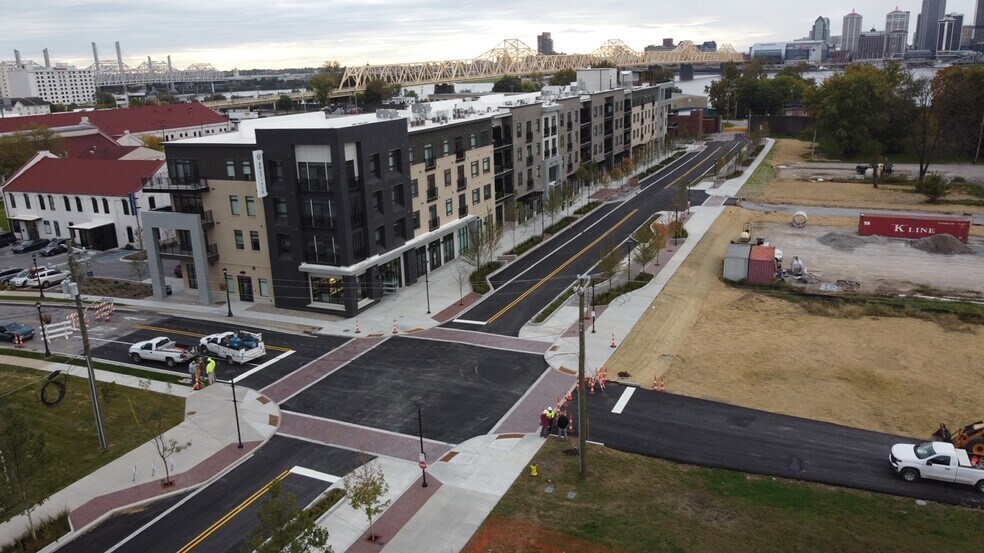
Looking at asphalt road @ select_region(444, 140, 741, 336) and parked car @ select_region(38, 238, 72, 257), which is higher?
parked car @ select_region(38, 238, 72, 257)

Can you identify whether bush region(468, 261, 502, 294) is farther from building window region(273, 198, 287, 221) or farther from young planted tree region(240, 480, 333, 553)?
young planted tree region(240, 480, 333, 553)

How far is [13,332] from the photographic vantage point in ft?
159

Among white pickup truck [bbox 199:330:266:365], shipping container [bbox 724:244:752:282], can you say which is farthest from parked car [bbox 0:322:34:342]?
shipping container [bbox 724:244:752:282]

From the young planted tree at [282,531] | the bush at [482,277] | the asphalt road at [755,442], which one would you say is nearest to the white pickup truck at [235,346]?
the bush at [482,277]

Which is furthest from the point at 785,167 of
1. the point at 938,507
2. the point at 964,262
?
the point at 938,507

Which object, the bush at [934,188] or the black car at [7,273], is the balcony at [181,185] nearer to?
the black car at [7,273]

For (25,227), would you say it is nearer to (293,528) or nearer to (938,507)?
(293,528)

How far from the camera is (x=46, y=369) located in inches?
1708

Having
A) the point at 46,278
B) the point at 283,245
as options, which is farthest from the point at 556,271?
the point at 46,278

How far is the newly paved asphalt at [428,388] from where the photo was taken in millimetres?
34719

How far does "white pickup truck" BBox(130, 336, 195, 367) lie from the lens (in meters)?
42.9

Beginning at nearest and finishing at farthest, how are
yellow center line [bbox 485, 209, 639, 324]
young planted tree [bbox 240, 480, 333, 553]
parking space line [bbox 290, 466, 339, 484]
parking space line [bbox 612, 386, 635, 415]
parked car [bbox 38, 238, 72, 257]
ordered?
young planted tree [bbox 240, 480, 333, 553], parking space line [bbox 290, 466, 339, 484], parking space line [bbox 612, 386, 635, 415], yellow center line [bbox 485, 209, 639, 324], parked car [bbox 38, 238, 72, 257]

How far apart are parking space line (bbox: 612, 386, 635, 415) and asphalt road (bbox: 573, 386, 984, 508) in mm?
225

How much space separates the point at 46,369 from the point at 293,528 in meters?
32.9
